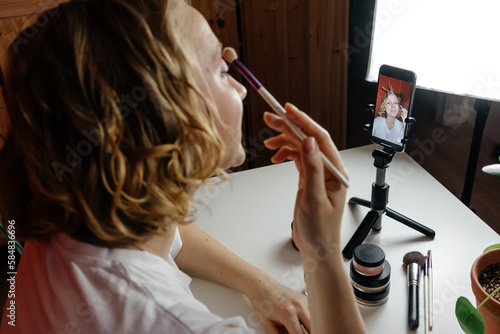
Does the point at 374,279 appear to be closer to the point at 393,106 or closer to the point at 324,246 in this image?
A: the point at 324,246

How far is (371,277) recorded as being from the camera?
2.40 feet

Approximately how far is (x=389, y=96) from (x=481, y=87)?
231 mm

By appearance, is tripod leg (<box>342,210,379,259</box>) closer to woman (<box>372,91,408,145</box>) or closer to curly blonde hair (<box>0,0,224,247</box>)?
woman (<box>372,91,408,145</box>)

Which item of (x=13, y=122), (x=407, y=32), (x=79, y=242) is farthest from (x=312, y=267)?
(x=407, y=32)

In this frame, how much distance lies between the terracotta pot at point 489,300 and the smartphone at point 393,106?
0.90ft

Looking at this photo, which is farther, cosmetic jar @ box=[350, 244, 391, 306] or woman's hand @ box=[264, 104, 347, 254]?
cosmetic jar @ box=[350, 244, 391, 306]

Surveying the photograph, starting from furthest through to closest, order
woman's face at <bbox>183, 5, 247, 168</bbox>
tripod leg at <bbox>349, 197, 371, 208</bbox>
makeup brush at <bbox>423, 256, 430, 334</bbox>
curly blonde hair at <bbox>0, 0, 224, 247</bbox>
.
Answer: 1. tripod leg at <bbox>349, 197, 371, 208</bbox>
2. makeup brush at <bbox>423, 256, 430, 334</bbox>
3. woman's face at <bbox>183, 5, 247, 168</bbox>
4. curly blonde hair at <bbox>0, 0, 224, 247</bbox>

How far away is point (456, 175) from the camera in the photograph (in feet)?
6.01

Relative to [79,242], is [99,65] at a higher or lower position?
higher

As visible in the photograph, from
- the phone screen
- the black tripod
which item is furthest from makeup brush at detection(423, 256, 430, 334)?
the phone screen

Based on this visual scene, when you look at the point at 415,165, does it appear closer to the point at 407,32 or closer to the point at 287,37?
the point at 407,32

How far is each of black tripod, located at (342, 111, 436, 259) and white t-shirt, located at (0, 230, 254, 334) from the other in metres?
0.42

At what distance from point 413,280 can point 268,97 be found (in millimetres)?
427

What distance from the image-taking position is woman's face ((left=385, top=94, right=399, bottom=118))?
2.88ft
